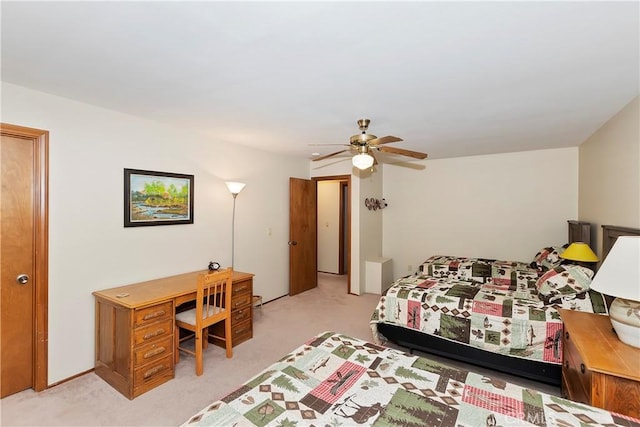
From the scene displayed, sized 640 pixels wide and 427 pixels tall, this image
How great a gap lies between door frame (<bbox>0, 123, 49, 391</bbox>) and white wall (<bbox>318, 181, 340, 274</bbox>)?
16.7ft

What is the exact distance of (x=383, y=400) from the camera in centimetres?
138

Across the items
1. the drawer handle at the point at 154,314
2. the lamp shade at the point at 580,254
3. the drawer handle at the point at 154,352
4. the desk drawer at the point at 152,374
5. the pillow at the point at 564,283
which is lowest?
the desk drawer at the point at 152,374

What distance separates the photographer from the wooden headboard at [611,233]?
2.47 metres

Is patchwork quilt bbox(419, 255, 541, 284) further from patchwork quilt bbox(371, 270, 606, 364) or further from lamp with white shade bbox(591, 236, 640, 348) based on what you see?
lamp with white shade bbox(591, 236, 640, 348)

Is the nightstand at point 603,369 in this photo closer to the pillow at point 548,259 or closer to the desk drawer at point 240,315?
the pillow at point 548,259

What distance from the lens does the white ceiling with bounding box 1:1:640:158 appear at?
1.38 m

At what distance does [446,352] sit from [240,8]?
3.05 metres

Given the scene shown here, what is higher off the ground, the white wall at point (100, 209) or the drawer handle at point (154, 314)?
the white wall at point (100, 209)

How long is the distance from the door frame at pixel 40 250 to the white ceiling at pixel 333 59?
53cm

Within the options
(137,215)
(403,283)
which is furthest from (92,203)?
(403,283)

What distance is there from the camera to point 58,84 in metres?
2.22

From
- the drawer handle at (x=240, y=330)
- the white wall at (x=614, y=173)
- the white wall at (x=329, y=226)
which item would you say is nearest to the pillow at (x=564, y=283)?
the white wall at (x=614, y=173)

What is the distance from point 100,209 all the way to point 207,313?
1.38 m

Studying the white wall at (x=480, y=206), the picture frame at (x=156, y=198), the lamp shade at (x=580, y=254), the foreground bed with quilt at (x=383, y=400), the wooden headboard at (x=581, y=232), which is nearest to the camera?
the foreground bed with quilt at (x=383, y=400)
